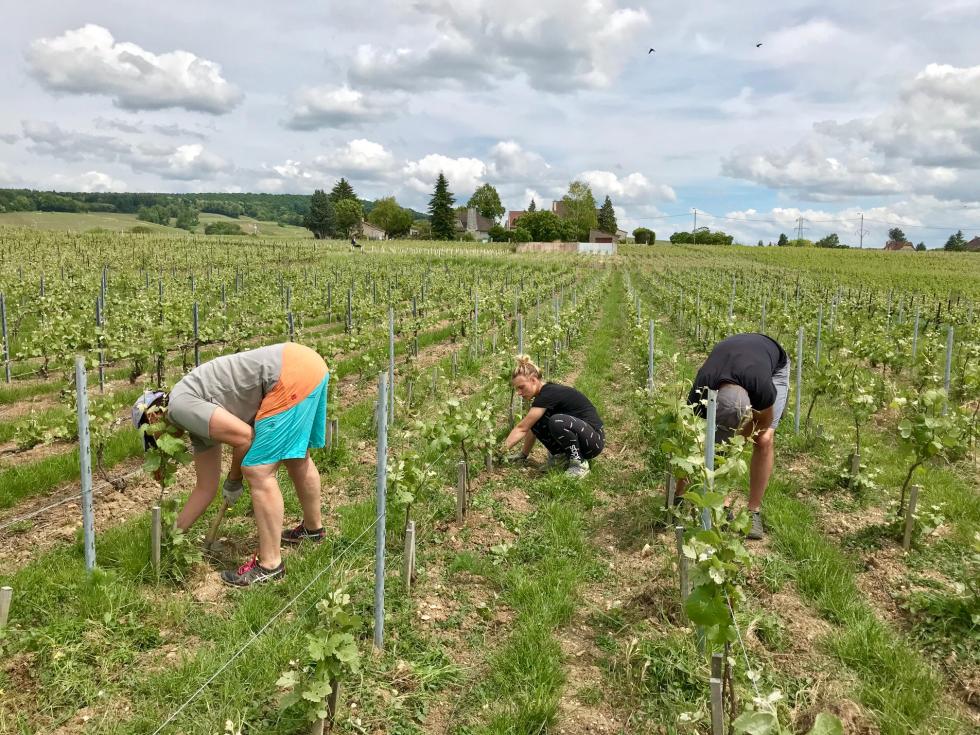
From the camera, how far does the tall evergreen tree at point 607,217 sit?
8994 cm

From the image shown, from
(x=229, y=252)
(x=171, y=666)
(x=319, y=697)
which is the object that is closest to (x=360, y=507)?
(x=171, y=666)

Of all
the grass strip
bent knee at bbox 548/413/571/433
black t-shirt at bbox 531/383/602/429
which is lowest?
the grass strip

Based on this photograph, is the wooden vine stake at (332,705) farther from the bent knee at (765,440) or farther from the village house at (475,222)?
the village house at (475,222)

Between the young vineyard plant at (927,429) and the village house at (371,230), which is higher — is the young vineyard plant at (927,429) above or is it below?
below

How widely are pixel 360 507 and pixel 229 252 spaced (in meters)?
31.7

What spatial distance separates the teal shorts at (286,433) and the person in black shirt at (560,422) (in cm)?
206

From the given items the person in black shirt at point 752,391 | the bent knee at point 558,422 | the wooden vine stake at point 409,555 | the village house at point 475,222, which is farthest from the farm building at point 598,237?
the wooden vine stake at point 409,555

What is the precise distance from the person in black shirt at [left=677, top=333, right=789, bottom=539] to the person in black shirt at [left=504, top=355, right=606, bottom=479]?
1.01 meters

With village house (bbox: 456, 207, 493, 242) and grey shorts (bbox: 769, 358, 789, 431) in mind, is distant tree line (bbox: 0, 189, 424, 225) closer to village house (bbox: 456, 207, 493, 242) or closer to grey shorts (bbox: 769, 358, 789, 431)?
village house (bbox: 456, 207, 493, 242)

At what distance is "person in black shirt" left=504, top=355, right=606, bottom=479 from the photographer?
17.5 feet

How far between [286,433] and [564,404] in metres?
2.58

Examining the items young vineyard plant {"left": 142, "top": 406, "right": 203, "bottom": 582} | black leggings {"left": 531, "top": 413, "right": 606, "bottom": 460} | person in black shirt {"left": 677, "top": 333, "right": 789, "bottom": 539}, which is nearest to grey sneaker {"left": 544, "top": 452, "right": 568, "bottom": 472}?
black leggings {"left": 531, "top": 413, "right": 606, "bottom": 460}

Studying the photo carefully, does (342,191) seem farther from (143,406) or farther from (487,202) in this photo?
(143,406)

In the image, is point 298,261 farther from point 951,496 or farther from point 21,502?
point 951,496
